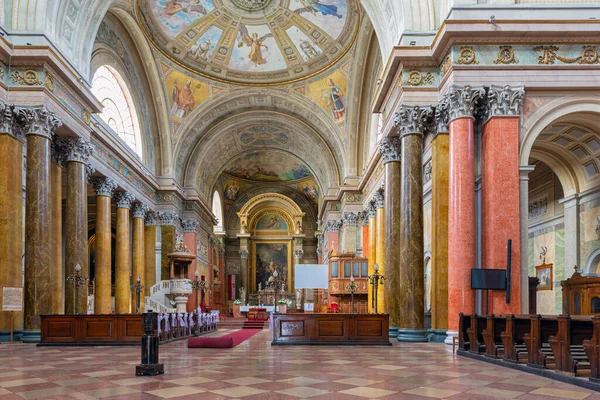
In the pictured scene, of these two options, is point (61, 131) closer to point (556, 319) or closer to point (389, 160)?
point (389, 160)

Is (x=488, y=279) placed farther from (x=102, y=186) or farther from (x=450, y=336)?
(x=102, y=186)

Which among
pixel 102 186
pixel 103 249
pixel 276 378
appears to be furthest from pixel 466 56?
pixel 102 186

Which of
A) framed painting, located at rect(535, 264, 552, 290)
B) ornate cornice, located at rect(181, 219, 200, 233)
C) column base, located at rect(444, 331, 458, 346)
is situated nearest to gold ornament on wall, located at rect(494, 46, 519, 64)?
column base, located at rect(444, 331, 458, 346)

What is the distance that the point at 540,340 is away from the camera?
8.52 meters

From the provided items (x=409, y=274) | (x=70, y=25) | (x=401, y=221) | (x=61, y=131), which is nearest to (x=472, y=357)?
(x=409, y=274)

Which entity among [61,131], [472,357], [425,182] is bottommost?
[472,357]

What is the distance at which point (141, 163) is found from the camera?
28.3m

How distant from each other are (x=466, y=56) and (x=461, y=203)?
341 cm

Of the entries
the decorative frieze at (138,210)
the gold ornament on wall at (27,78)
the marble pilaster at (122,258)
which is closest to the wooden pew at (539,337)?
the gold ornament on wall at (27,78)

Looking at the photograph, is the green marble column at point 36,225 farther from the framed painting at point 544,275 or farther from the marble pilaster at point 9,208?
the framed painting at point 544,275

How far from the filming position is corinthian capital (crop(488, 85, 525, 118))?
520 inches

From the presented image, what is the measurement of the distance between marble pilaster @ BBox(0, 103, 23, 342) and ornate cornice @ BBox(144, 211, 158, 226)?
15185 millimetres

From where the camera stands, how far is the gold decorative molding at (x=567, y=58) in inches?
528

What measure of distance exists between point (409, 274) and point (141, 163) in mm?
17150
